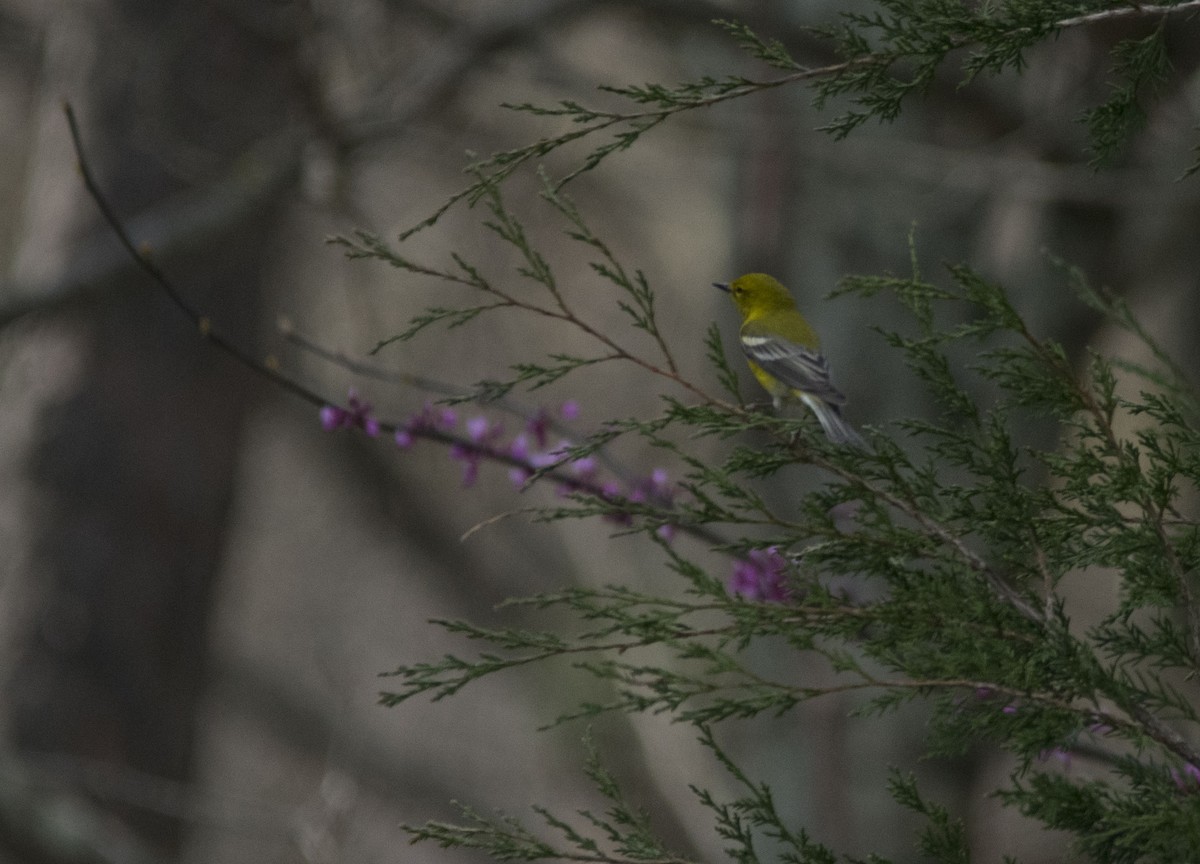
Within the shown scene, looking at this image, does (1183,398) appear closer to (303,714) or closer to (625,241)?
(625,241)

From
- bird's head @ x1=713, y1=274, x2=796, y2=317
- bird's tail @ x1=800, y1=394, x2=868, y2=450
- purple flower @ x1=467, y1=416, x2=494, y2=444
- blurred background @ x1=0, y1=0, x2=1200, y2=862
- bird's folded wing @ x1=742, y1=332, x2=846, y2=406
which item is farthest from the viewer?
blurred background @ x1=0, y1=0, x2=1200, y2=862

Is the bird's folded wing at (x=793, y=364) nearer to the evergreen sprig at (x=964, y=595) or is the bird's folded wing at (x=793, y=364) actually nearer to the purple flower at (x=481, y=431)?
the purple flower at (x=481, y=431)

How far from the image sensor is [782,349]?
289 cm

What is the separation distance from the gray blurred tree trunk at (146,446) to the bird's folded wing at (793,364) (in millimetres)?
3221

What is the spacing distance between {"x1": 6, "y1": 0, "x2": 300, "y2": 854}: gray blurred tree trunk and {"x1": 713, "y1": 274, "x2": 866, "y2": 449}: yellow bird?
3.10 m

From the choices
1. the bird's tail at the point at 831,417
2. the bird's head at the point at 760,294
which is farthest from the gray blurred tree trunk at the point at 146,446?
the bird's tail at the point at 831,417

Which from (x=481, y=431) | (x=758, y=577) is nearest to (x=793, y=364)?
(x=758, y=577)

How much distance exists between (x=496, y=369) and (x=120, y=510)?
3.63 meters

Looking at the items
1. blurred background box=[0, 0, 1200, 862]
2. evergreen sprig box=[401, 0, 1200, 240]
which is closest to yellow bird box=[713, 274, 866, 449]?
evergreen sprig box=[401, 0, 1200, 240]

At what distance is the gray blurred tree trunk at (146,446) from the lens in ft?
18.5

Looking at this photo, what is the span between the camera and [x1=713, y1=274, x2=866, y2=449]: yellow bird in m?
2.75

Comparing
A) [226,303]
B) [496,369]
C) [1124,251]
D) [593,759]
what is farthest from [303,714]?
[593,759]

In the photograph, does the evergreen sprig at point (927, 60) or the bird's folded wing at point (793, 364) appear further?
the bird's folded wing at point (793, 364)

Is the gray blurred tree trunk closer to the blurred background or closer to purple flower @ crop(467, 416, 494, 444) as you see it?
the blurred background
